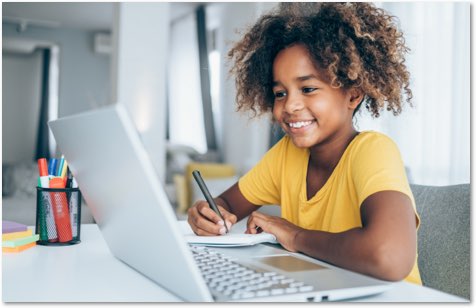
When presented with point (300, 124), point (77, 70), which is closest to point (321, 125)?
point (300, 124)

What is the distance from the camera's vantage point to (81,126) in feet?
2.16

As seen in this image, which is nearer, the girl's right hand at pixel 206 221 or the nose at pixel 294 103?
the girl's right hand at pixel 206 221

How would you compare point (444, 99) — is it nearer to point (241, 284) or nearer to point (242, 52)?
point (242, 52)

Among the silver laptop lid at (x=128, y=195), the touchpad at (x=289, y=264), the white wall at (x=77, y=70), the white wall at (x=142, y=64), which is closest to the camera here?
the silver laptop lid at (x=128, y=195)

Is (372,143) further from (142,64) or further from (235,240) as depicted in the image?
(142,64)

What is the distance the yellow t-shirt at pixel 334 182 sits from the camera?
0.88 metres

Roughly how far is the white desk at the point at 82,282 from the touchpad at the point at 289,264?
11cm

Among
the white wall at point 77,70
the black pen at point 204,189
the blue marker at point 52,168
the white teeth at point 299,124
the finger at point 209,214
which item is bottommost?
the finger at point 209,214

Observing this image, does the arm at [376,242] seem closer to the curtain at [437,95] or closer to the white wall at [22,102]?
the curtain at [437,95]

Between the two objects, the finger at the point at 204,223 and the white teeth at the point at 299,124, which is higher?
the white teeth at the point at 299,124

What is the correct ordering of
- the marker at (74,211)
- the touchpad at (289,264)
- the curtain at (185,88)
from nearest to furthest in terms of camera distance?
the touchpad at (289,264), the marker at (74,211), the curtain at (185,88)

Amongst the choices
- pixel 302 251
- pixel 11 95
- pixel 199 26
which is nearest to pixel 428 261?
pixel 302 251

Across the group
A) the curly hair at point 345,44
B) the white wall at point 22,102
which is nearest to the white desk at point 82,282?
the curly hair at point 345,44

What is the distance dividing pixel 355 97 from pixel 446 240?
1.20 feet
